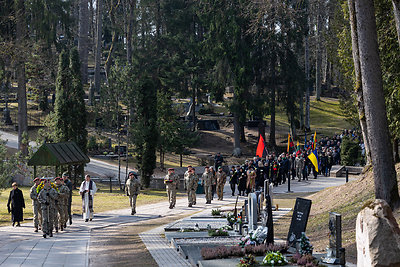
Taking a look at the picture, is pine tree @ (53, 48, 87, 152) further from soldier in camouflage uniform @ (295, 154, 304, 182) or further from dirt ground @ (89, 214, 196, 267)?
dirt ground @ (89, 214, 196, 267)

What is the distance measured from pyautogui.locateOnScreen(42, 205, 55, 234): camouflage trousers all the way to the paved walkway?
0.31 meters

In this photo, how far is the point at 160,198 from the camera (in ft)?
93.6

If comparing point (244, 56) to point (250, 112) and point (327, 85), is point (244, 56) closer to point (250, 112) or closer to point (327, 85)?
point (250, 112)

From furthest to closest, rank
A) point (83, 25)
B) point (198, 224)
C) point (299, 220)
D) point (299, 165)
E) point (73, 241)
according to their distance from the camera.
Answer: point (83, 25)
point (299, 165)
point (198, 224)
point (73, 241)
point (299, 220)

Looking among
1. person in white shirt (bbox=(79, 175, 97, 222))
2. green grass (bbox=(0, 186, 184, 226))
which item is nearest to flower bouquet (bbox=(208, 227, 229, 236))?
person in white shirt (bbox=(79, 175, 97, 222))

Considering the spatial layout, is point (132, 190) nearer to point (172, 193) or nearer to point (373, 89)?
point (172, 193)

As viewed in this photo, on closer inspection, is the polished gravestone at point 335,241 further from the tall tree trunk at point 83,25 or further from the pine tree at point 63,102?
the tall tree trunk at point 83,25

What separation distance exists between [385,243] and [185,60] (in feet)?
140

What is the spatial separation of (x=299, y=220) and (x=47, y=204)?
8198mm

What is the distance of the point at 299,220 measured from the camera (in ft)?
40.7

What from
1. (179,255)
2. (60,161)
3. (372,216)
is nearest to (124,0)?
(60,161)

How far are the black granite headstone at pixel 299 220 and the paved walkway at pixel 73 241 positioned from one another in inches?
98.9

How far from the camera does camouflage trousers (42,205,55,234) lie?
16875mm

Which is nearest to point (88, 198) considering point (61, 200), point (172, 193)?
point (61, 200)
